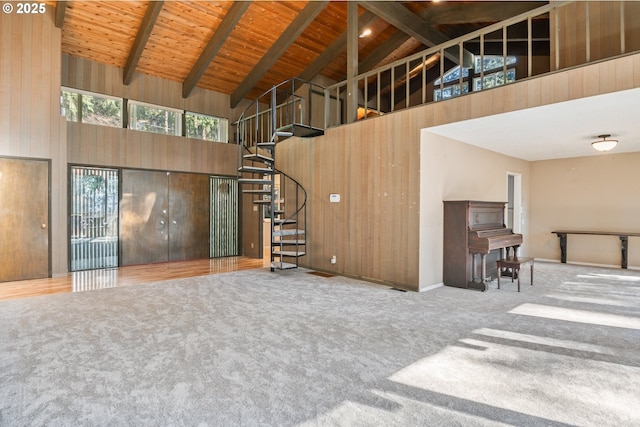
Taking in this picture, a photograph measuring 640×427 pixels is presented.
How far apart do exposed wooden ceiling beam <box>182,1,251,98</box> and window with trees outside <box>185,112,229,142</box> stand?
604mm

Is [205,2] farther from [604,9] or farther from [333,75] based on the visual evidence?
[604,9]

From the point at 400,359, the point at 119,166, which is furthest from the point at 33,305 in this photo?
the point at 400,359

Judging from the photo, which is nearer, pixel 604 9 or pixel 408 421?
pixel 408 421

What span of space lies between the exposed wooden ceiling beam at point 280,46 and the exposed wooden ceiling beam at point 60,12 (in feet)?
12.1

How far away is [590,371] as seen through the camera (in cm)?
248

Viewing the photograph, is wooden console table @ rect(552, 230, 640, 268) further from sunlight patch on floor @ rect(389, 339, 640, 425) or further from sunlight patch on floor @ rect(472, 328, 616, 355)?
sunlight patch on floor @ rect(389, 339, 640, 425)

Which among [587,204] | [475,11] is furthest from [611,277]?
[475,11]

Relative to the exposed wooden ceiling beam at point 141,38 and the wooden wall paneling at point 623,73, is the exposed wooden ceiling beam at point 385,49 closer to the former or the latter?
the exposed wooden ceiling beam at point 141,38

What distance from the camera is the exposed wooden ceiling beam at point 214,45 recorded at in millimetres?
6176

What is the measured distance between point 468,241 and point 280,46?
224 inches

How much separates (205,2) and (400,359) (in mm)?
6858

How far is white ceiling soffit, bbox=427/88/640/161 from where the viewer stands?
384 cm

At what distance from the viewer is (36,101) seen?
5832mm

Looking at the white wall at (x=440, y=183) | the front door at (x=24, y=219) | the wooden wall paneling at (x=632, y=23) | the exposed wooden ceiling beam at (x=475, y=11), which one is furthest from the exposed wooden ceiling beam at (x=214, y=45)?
the wooden wall paneling at (x=632, y=23)
